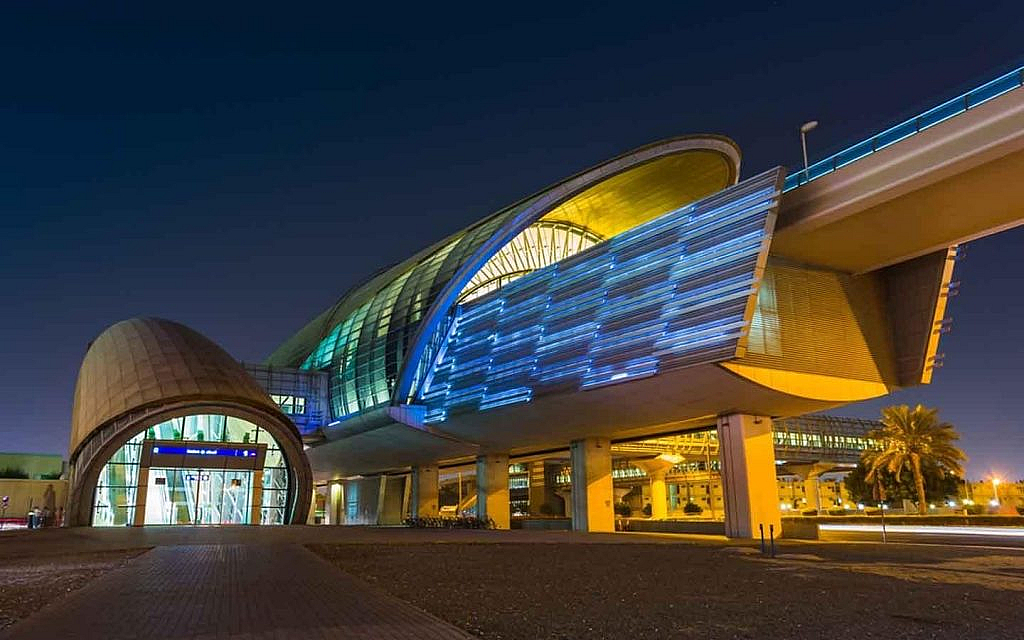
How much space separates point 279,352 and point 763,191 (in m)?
68.3

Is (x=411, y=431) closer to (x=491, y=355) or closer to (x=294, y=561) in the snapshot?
(x=491, y=355)

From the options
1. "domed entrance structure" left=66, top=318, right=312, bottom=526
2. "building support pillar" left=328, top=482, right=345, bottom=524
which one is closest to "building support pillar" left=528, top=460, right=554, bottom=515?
"building support pillar" left=328, top=482, right=345, bottom=524

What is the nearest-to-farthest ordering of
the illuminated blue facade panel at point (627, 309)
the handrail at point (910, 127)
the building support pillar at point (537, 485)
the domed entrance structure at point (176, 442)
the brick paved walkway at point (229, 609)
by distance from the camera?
the brick paved walkway at point (229, 609)
the handrail at point (910, 127)
the illuminated blue facade panel at point (627, 309)
the domed entrance structure at point (176, 442)
the building support pillar at point (537, 485)

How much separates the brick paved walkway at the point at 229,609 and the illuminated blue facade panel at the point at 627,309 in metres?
16.3

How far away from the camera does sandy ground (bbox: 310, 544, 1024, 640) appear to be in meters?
8.80

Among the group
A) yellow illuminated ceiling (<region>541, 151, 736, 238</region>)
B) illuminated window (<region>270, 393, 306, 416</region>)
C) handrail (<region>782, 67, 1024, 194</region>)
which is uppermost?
yellow illuminated ceiling (<region>541, 151, 736, 238</region>)

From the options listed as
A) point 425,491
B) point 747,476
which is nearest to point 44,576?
point 747,476

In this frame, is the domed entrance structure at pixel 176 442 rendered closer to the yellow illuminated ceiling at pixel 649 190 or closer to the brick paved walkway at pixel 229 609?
the yellow illuminated ceiling at pixel 649 190

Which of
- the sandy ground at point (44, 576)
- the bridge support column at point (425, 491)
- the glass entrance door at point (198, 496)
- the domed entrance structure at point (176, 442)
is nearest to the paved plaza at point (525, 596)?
the sandy ground at point (44, 576)

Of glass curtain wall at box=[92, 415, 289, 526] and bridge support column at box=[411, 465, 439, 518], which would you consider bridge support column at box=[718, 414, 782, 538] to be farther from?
bridge support column at box=[411, 465, 439, 518]

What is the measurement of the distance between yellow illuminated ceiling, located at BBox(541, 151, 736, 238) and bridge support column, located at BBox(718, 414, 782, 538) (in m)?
17.6

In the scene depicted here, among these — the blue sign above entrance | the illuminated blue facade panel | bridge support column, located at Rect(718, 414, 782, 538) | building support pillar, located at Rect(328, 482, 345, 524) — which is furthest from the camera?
building support pillar, located at Rect(328, 482, 345, 524)

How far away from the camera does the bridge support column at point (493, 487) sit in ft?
152

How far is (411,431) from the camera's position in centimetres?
4453
